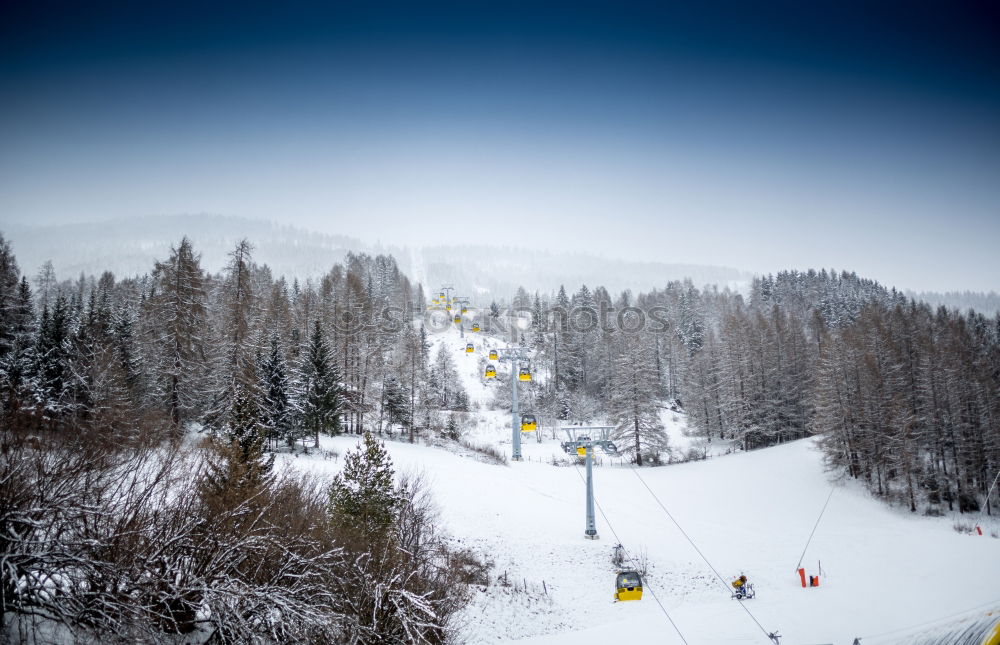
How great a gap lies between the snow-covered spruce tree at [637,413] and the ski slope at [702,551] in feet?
13.5

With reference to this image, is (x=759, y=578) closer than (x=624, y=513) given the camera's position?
Yes

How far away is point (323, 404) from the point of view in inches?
1227

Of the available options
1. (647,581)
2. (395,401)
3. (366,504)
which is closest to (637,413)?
(395,401)

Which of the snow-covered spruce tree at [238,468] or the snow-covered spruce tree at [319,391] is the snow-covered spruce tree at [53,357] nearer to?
the snow-covered spruce tree at [319,391]

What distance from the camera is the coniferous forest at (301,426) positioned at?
17.1 ft

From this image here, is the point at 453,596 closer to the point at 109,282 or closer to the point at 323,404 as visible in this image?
the point at 323,404

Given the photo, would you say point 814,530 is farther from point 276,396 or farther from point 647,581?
point 276,396

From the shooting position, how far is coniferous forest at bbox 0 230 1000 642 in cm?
521

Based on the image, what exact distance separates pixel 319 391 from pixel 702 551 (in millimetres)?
24819

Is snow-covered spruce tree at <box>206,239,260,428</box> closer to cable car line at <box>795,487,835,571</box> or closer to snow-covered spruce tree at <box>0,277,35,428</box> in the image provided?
snow-covered spruce tree at <box>0,277,35,428</box>

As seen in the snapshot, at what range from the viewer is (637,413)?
39344 mm

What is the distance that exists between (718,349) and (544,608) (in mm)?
39690

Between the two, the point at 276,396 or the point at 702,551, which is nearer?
the point at 702,551

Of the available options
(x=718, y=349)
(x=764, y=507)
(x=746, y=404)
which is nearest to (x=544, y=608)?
(x=764, y=507)
